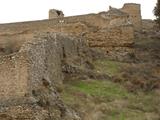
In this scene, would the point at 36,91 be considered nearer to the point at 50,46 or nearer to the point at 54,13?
the point at 50,46

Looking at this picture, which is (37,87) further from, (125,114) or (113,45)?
(113,45)

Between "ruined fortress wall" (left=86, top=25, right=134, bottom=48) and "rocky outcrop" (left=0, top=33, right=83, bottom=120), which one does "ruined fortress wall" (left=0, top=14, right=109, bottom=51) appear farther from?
"rocky outcrop" (left=0, top=33, right=83, bottom=120)

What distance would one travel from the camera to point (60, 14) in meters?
38.0

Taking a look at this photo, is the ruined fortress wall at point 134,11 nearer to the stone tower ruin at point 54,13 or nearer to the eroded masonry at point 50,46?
the eroded masonry at point 50,46

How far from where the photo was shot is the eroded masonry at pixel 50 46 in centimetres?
2091

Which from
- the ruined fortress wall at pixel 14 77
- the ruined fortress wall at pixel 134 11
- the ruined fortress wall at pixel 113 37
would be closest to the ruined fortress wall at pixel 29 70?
the ruined fortress wall at pixel 14 77

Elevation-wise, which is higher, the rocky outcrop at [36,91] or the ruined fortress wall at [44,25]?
the ruined fortress wall at [44,25]

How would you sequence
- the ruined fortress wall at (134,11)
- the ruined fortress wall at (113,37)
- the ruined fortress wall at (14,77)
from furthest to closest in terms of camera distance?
the ruined fortress wall at (134,11)
the ruined fortress wall at (113,37)
the ruined fortress wall at (14,77)

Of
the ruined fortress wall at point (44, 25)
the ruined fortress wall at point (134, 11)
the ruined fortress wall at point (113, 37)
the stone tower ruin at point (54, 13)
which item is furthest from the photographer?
the stone tower ruin at point (54, 13)

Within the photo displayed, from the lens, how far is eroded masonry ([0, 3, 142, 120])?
20.9 m

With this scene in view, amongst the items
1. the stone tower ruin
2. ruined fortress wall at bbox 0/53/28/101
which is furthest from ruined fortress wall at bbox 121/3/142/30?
ruined fortress wall at bbox 0/53/28/101

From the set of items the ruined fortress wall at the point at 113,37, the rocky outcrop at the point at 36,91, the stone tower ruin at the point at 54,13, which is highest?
the stone tower ruin at the point at 54,13

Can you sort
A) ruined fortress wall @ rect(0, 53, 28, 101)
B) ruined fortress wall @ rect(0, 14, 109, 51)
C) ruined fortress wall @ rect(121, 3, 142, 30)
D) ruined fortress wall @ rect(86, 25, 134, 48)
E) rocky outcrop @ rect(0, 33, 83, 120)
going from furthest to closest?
ruined fortress wall @ rect(121, 3, 142, 30) < ruined fortress wall @ rect(0, 14, 109, 51) < ruined fortress wall @ rect(86, 25, 134, 48) < ruined fortress wall @ rect(0, 53, 28, 101) < rocky outcrop @ rect(0, 33, 83, 120)

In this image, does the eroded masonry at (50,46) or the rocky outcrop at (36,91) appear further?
the eroded masonry at (50,46)
